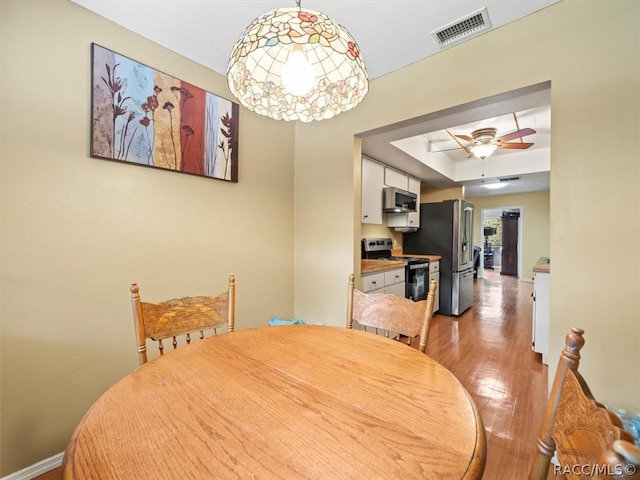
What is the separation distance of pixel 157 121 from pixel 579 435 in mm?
2335

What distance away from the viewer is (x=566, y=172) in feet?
4.78

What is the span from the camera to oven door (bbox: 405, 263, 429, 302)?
3.53 metres

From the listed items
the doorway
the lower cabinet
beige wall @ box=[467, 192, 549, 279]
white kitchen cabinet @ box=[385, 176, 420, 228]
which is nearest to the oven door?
the lower cabinet

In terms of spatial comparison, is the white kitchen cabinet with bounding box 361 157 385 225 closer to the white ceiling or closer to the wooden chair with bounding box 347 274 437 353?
the white ceiling

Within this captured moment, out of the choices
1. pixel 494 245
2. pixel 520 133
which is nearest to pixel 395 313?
pixel 520 133

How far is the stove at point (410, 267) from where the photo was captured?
3.53 m

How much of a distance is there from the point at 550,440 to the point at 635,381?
1.20m

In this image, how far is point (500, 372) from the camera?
2432 mm

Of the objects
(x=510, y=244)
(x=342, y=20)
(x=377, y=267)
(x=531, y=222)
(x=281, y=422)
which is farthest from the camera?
(x=510, y=244)

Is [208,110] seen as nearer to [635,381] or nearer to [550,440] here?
[550,440]

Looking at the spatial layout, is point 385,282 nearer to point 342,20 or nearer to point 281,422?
point 342,20

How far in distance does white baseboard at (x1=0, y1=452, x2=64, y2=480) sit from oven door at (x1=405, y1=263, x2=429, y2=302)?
10.9 feet

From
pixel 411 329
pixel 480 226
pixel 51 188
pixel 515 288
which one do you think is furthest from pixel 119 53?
pixel 480 226

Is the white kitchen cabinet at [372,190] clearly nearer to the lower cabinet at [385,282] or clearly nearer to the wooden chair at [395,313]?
the lower cabinet at [385,282]
